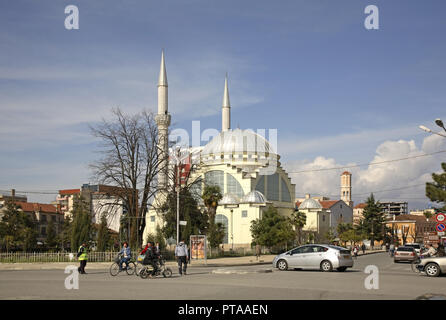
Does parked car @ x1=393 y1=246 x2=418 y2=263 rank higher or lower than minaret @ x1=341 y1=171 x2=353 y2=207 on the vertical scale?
lower

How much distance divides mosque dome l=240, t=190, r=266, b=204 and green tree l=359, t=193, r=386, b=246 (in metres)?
34.8

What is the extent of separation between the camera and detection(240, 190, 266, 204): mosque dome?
69438 mm

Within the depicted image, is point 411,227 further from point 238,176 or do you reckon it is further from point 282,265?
point 282,265

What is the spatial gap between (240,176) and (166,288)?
5910cm

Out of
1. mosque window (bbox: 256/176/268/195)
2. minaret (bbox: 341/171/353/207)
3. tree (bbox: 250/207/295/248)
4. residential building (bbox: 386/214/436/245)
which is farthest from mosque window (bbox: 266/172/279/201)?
minaret (bbox: 341/171/353/207)

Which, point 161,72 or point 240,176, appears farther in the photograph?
Result: point 240,176

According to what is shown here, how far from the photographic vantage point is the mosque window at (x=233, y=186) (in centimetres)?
7481

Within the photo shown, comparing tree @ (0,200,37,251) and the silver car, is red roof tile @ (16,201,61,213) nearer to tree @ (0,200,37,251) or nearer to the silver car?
tree @ (0,200,37,251)

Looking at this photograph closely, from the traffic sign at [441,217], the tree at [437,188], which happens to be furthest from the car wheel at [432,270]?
the tree at [437,188]

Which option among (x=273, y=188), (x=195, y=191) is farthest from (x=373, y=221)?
(x=195, y=191)

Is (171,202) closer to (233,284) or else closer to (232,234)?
(232,234)

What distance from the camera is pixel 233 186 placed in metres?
75.6
